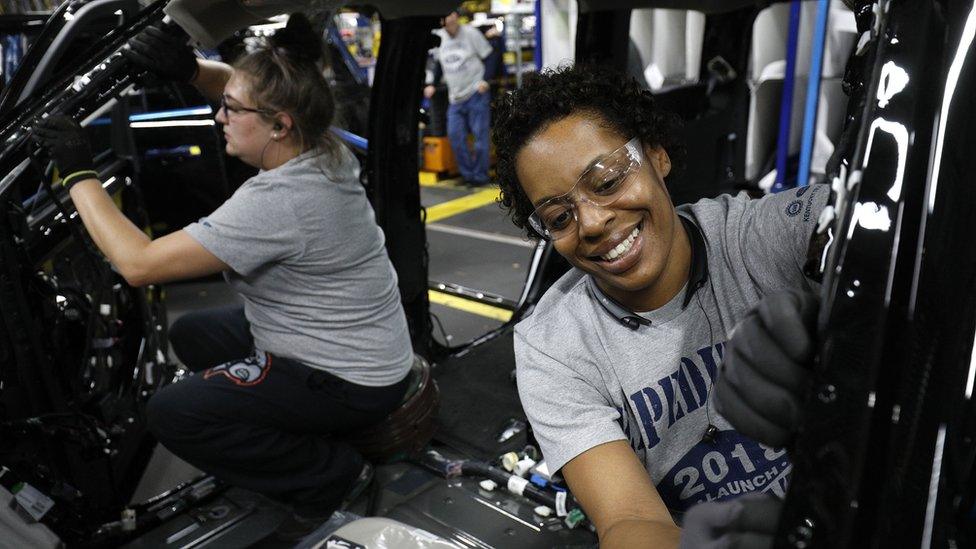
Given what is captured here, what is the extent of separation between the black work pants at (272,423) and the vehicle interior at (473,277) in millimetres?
183

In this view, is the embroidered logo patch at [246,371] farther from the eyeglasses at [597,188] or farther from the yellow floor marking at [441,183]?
the yellow floor marking at [441,183]

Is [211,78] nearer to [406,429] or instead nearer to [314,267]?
[314,267]

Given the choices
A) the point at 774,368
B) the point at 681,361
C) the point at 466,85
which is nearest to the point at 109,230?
the point at 681,361

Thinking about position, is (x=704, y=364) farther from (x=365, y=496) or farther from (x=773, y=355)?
(x=365, y=496)

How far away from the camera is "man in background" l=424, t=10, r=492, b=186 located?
27.6 feet

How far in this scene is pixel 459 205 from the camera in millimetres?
7887

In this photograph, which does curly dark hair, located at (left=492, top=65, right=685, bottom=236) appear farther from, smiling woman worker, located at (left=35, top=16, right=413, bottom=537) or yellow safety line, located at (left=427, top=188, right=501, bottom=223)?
yellow safety line, located at (left=427, top=188, right=501, bottom=223)

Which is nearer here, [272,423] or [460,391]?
[272,423]

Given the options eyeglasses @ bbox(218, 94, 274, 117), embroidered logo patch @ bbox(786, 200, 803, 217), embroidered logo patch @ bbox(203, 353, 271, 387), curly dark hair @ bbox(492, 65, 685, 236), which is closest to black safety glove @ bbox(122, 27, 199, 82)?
eyeglasses @ bbox(218, 94, 274, 117)

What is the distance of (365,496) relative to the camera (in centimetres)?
265

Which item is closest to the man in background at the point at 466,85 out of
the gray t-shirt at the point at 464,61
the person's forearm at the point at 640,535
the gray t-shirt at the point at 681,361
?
the gray t-shirt at the point at 464,61

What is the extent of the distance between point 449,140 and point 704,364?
8019 millimetres

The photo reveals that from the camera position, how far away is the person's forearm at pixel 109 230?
84.0 inches

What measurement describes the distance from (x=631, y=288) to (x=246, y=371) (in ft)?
5.04
